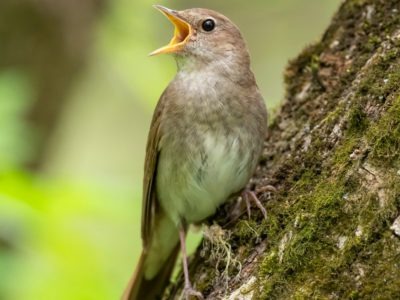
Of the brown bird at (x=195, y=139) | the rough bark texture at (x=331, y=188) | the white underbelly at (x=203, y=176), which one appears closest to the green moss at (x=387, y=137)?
the rough bark texture at (x=331, y=188)

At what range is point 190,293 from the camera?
3713mm

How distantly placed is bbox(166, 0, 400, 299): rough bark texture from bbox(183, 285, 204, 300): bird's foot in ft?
0.13

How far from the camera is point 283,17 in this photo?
947 centimetres

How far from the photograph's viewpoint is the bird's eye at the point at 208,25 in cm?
470

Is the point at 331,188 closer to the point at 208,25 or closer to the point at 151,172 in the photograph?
the point at 151,172

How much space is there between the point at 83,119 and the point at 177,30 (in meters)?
7.34

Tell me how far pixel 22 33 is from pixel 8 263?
2784 mm

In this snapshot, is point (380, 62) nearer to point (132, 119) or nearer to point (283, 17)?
point (283, 17)

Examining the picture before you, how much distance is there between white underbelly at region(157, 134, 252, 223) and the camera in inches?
168

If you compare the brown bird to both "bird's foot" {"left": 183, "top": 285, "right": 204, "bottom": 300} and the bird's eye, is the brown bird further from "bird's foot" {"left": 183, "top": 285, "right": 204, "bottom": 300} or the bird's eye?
"bird's foot" {"left": 183, "top": 285, "right": 204, "bottom": 300}

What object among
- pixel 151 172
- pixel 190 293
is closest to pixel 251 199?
pixel 190 293

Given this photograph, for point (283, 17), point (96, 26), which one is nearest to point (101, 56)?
point (96, 26)

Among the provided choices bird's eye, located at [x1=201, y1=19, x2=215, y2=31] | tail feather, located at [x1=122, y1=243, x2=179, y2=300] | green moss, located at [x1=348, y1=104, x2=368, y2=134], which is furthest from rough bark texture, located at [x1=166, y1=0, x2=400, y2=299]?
bird's eye, located at [x1=201, y1=19, x2=215, y2=31]

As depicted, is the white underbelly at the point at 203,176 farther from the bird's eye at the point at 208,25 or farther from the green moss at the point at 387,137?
the green moss at the point at 387,137
